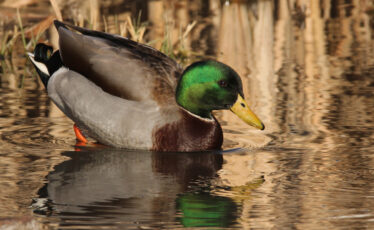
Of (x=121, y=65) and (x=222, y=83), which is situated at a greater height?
(x=121, y=65)

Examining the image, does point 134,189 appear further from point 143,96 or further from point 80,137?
point 80,137

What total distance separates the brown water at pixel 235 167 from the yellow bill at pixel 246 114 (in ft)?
0.70

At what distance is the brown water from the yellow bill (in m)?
0.21

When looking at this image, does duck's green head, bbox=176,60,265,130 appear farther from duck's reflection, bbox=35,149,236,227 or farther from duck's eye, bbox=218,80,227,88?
duck's reflection, bbox=35,149,236,227

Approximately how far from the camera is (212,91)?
264 inches

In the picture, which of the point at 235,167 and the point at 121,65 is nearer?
the point at 235,167

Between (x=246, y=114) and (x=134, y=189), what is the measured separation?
139 cm

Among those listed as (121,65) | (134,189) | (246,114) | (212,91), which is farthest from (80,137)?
(134,189)

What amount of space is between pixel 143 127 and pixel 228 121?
1309 mm

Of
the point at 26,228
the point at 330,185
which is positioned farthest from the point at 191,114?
the point at 26,228

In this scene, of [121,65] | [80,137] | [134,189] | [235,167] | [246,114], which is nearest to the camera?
[134,189]

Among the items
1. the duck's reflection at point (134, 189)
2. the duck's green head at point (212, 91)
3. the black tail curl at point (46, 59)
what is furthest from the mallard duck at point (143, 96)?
the black tail curl at point (46, 59)

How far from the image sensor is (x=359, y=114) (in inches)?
306

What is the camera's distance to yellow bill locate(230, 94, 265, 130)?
21.7 feet
